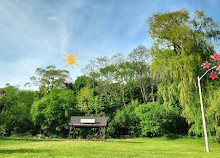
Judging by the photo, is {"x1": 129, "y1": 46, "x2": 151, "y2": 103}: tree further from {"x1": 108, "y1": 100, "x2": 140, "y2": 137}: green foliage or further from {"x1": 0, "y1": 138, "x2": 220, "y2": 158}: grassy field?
{"x1": 0, "y1": 138, "x2": 220, "y2": 158}: grassy field

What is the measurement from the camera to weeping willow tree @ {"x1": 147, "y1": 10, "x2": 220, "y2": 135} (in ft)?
62.3

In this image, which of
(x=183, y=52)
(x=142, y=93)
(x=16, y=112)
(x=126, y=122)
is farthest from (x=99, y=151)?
(x=142, y=93)

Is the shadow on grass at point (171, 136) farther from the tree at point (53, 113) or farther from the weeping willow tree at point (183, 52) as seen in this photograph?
the tree at point (53, 113)

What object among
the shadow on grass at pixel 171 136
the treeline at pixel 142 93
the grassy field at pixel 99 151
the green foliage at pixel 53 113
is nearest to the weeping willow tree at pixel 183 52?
the treeline at pixel 142 93

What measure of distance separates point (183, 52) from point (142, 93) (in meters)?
22.0

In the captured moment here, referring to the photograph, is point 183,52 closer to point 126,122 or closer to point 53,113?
point 126,122

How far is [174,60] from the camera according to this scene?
19828 mm

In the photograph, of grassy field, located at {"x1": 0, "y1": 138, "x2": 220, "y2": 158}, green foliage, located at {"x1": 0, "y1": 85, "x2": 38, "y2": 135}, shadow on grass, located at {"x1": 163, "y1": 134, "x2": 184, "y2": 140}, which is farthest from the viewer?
green foliage, located at {"x1": 0, "y1": 85, "x2": 38, "y2": 135}

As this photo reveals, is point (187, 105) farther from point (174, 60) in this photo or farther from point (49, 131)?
point (49, 131)

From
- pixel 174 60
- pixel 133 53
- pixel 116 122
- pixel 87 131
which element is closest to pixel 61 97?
pixel 87 131

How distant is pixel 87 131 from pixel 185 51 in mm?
23578

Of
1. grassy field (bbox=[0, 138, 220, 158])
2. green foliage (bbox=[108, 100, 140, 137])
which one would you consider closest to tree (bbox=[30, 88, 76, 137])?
green foliage (bbox=[108, 100, 140, 137])

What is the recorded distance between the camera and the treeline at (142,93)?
19.3m

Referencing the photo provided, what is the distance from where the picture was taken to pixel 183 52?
19.6 metres
